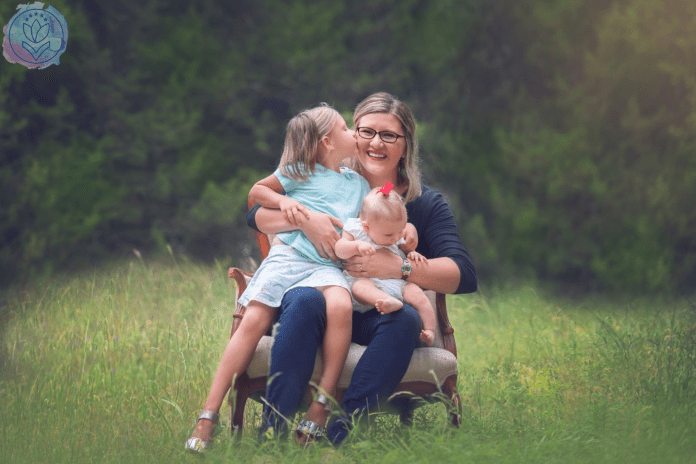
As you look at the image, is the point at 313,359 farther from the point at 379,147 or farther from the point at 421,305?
the point at 379,147

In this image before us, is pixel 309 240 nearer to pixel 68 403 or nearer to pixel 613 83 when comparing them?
pixel 68 403

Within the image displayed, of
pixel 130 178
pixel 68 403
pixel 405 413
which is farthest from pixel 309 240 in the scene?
pixel 130 178

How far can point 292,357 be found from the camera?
8.78 ft

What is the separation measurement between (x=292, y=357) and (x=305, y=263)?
0.42 metres

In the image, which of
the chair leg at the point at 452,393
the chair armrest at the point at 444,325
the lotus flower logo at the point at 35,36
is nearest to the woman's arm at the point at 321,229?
the chair armrest at the point at 444,325

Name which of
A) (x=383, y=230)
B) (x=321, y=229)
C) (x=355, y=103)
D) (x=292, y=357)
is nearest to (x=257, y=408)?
(x=292, y=357)

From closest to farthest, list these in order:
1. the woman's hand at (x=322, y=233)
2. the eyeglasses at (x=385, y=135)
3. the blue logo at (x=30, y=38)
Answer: the woman's hand at (x=322, y=233), the eyeglasses at (x=385, y=135), the blue logo at (x=30, y=38)

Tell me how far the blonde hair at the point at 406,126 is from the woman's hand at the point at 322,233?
1.33 ft

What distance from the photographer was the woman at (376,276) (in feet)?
8.81

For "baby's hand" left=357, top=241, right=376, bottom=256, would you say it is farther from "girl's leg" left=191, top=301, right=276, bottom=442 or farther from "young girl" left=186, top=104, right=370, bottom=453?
"girl's leg" left=191, top=301, right=276, bottom=442

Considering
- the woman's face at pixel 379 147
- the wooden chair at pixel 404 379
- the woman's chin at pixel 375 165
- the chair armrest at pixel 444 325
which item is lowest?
the wooden chair at pixel 404 379

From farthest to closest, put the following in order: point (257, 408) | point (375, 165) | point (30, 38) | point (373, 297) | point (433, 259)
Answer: point (30, 38)
point (257, 408)
point (375, 165)
point (433, 259)
point (373, 297)

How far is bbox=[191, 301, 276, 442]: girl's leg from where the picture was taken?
9.02 ft

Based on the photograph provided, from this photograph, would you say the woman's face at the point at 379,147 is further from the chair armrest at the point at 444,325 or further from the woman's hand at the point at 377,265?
the chair armrest at the point at 444,325
